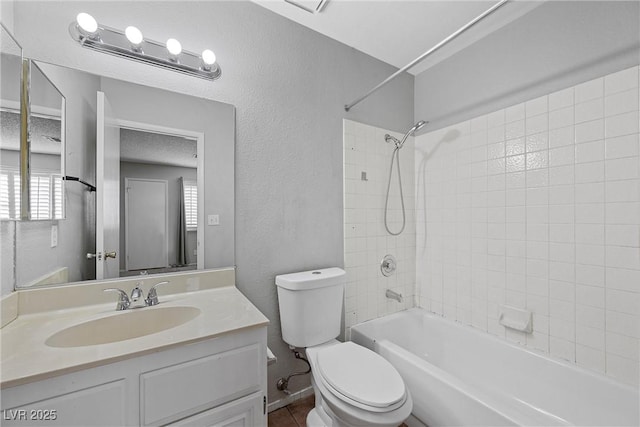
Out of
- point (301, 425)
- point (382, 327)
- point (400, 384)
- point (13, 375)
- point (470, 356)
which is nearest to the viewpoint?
point (13, 375)

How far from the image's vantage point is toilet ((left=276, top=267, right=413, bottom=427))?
3.56ft

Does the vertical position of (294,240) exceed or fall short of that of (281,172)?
it falls short

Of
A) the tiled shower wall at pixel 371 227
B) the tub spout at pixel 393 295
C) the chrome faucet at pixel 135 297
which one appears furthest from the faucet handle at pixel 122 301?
the tub spout at pixel 393 295

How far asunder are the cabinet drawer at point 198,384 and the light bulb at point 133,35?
1.39 m

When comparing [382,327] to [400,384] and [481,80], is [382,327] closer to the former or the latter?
[400,384]

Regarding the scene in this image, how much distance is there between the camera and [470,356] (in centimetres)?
182

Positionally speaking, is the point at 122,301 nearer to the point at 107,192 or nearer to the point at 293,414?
the point at 107,192

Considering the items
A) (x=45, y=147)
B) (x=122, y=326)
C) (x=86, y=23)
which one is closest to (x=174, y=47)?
(x=86, y=23)

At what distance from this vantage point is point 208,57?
1371mm

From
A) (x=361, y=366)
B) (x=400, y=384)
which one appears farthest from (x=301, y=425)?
(x=400, y=384)

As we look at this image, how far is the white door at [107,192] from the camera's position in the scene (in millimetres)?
1203

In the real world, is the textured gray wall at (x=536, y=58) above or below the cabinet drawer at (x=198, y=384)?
above

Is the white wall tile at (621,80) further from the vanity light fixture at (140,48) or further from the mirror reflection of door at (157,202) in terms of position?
the mirror reflection of door at (157,202)

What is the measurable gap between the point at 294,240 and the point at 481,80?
1.78m
